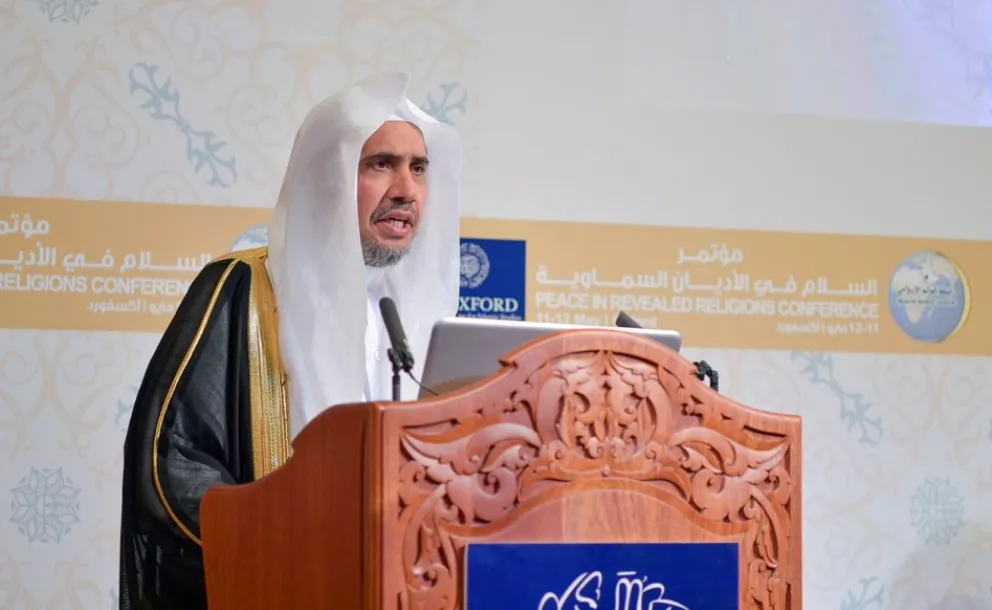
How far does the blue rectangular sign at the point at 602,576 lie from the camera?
1.41m

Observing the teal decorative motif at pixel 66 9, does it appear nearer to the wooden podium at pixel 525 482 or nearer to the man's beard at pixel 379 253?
the man's beard at pixel 379 253

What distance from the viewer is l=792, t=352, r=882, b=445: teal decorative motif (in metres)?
4.07

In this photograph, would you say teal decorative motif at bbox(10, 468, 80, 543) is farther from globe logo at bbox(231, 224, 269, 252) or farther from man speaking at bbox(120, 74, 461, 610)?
man speaking at bbox(120, 74, 461, 610)

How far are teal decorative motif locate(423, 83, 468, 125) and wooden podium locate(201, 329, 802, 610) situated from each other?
228cm

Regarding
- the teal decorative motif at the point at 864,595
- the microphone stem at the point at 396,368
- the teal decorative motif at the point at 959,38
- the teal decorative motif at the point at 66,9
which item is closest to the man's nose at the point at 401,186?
the microphone stem at the point at 396,368

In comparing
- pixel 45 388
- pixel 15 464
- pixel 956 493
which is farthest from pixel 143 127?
pixel 956 493

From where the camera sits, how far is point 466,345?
1781 millimetres

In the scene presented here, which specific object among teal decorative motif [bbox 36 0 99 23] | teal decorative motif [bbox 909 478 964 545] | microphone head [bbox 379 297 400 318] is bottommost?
teal decorative motif [bbox 909 478 964 545]

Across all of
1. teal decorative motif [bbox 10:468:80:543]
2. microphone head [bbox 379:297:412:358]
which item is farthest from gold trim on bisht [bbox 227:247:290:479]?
teal decorative motif [bbox 10:468:80:543]

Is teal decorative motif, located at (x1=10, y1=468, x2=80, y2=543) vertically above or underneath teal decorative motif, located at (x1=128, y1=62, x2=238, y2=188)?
underneath

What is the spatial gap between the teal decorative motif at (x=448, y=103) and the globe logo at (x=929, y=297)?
1.56 meters

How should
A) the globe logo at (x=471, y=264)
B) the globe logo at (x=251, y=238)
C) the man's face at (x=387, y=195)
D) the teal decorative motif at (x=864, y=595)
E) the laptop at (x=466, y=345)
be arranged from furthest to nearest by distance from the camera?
the teal decorative motif at (x=864, y=595), the globe logo at (x=471, y=264), the globe logo at (x=251, y=238), the man's face at (x=387, y=195), the laptop at (x=466, y=345)

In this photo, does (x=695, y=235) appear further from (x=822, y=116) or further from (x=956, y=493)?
(x=956, y=493)

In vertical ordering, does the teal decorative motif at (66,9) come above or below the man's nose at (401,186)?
above
